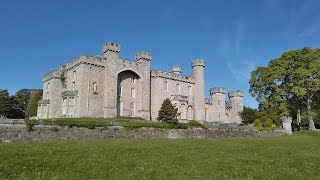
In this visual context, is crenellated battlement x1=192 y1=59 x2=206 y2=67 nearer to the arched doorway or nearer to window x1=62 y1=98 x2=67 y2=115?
the arched doorway

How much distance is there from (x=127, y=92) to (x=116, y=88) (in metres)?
3.64

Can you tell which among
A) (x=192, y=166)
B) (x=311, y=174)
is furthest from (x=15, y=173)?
(x=311, y=174)

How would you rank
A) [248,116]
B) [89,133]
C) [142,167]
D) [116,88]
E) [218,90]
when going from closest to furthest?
[142,167] → [89,133] → [116,88] → [248,116] → [218,90]

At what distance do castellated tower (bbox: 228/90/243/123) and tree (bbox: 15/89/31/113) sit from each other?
42.5 m

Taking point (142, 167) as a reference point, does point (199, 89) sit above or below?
above

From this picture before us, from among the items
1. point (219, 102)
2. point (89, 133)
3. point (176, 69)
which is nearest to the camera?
point (89, 133)

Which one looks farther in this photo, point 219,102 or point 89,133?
point 219,102

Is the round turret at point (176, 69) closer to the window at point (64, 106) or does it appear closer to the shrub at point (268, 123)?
the shrub at point (268, 123)

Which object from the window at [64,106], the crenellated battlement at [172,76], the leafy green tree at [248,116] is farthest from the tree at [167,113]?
the leafy green tree at [248,116]

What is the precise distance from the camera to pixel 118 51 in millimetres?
44250

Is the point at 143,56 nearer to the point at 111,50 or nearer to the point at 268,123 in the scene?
the point at 111,50

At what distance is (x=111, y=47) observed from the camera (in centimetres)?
4338

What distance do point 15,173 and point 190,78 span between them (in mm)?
46908

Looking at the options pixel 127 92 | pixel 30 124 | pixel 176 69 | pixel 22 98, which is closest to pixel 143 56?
pixel 127 92
